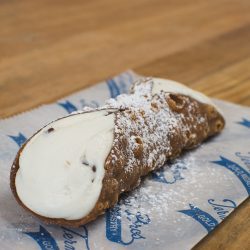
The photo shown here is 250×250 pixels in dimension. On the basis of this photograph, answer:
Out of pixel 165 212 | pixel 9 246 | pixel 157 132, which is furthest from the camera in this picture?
pixel 157 132

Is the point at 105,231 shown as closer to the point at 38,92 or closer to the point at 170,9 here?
the point at 38,92

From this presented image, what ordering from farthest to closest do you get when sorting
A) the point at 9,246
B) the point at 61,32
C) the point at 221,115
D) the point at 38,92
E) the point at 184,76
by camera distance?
the point at 61,32 < the point at 184,76 < the point at 38,92 < the point at 221,115 < the point at 9,246

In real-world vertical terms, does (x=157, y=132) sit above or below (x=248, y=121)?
above

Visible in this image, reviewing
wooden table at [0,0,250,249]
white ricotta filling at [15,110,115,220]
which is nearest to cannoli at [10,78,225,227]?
white ricotta filling at [15,110,115,220]

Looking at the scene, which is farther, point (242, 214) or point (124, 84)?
point (124, 84)

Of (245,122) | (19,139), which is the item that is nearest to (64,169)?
(19,139)

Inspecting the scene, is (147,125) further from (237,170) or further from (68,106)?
(68,106)

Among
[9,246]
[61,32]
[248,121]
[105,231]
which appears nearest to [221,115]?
[248,121]

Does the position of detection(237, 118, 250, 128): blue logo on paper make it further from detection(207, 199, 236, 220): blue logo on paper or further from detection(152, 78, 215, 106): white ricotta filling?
detection(207, 199, 236, 220): blue logo on paper
